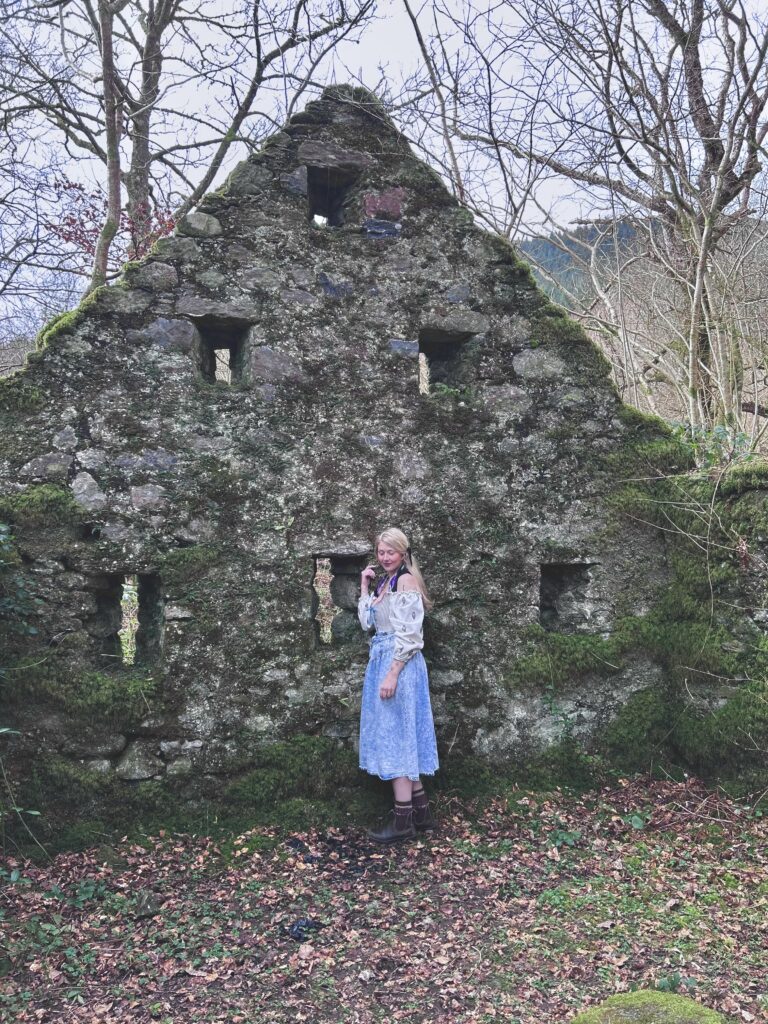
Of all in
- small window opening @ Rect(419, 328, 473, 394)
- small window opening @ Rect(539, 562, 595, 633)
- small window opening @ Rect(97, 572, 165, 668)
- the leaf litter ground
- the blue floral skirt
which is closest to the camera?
the leaf litter ground

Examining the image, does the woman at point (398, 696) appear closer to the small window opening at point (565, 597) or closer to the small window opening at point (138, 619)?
the small window opening at point (565, 597)

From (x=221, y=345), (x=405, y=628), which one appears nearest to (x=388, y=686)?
(x=405, y=628)

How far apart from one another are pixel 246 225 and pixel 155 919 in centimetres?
380

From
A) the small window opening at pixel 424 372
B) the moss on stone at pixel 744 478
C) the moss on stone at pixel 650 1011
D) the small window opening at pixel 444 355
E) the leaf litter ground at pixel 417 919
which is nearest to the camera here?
the moss on stone at pixel 650 1011

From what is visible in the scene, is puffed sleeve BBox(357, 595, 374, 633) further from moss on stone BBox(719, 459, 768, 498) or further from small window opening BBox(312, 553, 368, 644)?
moss on stone BBox(719, 459, 768, 498)

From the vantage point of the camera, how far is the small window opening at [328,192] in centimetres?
477

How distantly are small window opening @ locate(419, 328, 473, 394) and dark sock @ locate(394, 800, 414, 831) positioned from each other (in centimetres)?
245

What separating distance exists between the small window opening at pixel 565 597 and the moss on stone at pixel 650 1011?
2.35 m

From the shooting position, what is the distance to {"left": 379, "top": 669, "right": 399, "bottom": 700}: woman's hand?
3943 millimetres

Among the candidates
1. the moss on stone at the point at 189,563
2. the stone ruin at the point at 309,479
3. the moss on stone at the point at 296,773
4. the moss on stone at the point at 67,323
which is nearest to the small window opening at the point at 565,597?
the stone ruin at the point at 309,479

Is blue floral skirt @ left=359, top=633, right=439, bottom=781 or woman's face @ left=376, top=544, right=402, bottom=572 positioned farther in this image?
woman's face @ left=376, top=544, right=402, bottom=572

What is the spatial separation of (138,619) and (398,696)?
5.15ft

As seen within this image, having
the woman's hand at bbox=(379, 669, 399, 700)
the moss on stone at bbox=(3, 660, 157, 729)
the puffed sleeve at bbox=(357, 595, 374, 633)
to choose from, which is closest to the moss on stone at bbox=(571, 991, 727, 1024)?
the woman's hand at bbox=(379, 669, 399, 700)

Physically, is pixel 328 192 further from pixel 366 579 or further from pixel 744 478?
pixel 744 478
